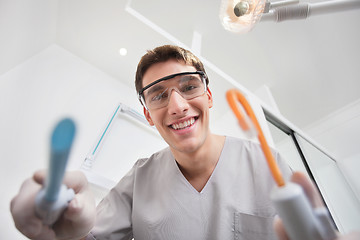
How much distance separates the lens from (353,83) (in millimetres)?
1979

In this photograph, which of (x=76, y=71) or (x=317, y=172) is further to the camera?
(x=317, y=172)

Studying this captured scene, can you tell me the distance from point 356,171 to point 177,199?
2.04m

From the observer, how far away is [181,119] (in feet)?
2.22

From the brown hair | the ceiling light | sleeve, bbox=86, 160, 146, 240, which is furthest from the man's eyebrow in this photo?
the ceiling light

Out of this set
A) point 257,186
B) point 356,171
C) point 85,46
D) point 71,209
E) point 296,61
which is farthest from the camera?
point 296,61

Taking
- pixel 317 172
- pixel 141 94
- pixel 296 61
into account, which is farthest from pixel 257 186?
pixel 296 61

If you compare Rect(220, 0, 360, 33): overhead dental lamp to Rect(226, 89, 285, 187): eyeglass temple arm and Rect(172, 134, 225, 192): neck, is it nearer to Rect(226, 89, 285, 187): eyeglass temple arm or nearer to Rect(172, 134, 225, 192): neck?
Rect(172, 134, 225, 192): neck

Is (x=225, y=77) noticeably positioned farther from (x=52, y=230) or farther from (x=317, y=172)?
(x=52, y=230)

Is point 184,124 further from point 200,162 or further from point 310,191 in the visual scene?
point 310,191

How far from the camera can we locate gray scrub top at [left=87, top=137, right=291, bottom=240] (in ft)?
2.02

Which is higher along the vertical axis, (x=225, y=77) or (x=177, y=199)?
(x=225, y=77)

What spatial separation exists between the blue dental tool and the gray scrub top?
50 cm

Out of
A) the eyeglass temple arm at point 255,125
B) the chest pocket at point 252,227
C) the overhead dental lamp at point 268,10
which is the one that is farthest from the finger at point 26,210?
the overhead dental lamp at point 268,10

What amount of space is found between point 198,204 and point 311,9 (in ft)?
2.46
